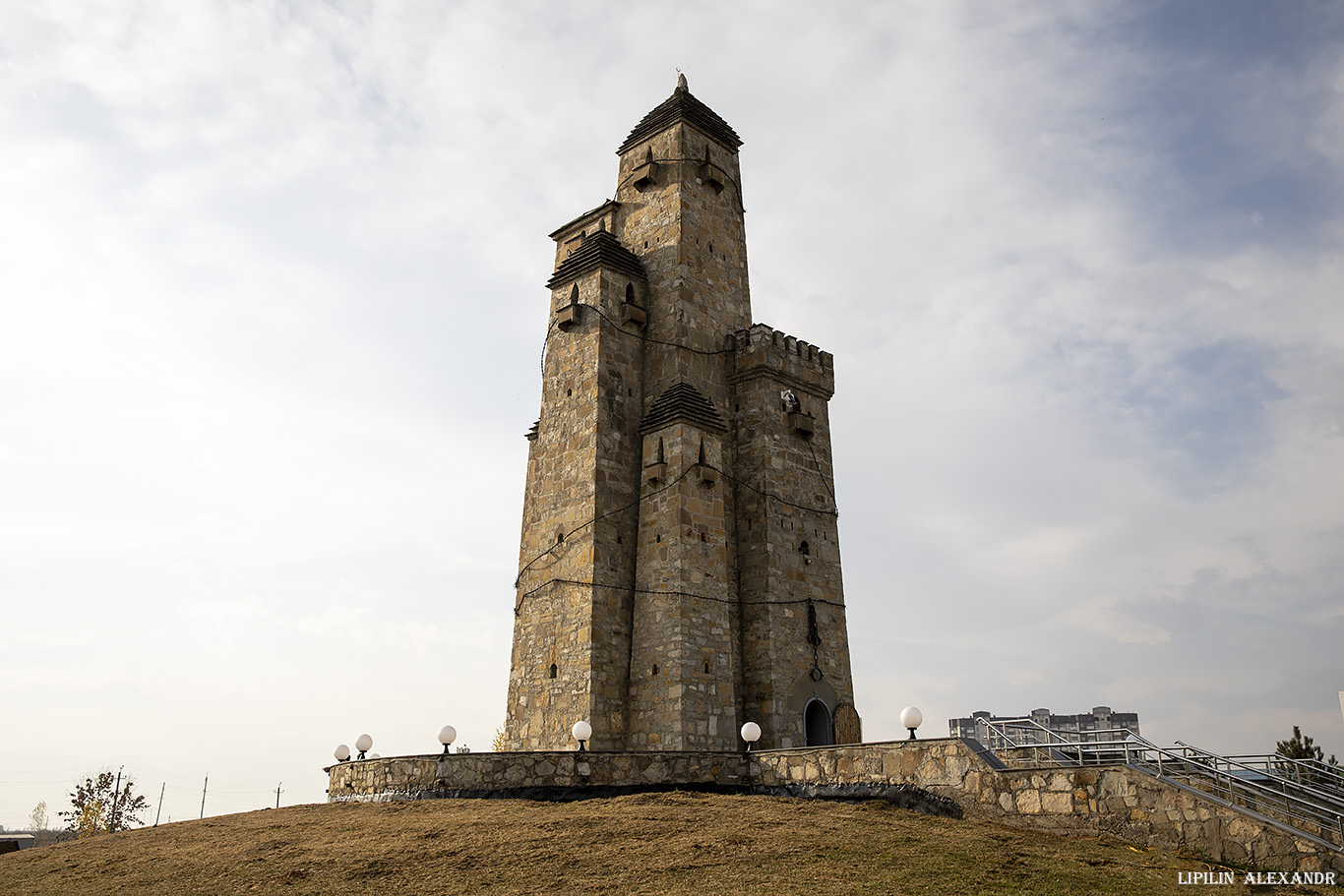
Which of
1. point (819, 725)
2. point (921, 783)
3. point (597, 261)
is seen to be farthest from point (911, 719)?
point (597, 261)

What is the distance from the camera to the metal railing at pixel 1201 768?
10.1 metres

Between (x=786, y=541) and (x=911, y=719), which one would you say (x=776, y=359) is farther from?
(x=911, y=719)

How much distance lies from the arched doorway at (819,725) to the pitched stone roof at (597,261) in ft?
35.5

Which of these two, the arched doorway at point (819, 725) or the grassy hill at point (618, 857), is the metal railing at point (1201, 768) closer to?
the grassy hill at point (618, 857)

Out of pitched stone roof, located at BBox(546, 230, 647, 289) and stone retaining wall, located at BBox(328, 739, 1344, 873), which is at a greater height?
pitched stone roof, located at BBox(546, 230, 647, 289)

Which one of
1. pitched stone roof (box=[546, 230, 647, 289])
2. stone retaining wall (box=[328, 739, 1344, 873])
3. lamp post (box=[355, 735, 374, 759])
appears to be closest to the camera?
stone retaining wall (box=[328, 739, 1344, 873])

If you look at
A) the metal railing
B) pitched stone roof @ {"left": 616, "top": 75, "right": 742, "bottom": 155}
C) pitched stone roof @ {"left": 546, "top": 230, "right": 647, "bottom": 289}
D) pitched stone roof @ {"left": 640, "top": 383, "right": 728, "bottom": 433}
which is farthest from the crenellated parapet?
the metal railing

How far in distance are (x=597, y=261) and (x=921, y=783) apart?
14.0 meters

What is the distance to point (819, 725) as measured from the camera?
68.1 feet

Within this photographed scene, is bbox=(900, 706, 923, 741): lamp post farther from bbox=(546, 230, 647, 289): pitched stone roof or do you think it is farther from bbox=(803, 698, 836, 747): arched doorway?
bbox=(546, 230, 647, 289): pitched stone roof

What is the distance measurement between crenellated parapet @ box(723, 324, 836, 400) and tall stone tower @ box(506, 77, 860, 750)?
48 mm

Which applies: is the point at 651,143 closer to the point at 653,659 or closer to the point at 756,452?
the point at 756,452

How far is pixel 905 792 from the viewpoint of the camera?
42.0ft

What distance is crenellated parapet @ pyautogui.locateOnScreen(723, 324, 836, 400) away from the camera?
22609mm
